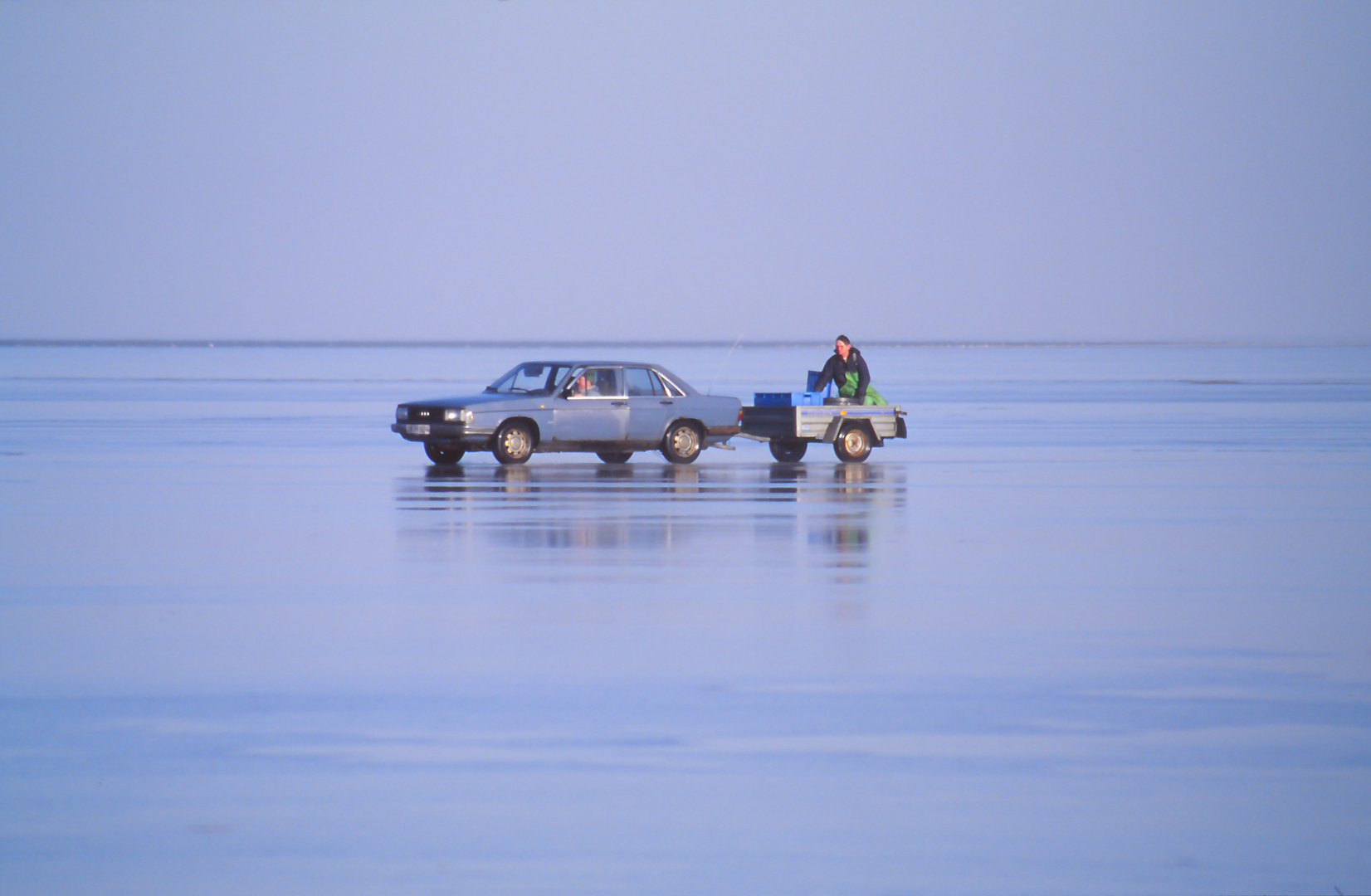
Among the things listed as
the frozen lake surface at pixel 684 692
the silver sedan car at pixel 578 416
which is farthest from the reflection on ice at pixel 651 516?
the silver sedan car at pixel 578 416

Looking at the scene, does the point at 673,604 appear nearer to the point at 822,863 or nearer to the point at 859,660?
the point at 859,660

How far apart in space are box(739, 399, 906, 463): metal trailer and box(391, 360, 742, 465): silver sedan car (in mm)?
579

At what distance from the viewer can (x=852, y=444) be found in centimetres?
2905

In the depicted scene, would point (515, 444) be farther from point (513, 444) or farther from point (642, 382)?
point (642, 382)

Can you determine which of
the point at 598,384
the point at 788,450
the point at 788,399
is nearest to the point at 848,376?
the point at 788,399

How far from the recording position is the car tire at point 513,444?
2792 centimetres

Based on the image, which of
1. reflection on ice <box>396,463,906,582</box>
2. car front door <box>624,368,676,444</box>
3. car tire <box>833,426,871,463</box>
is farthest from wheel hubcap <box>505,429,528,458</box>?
car tire <box>833,426,871,463</box>

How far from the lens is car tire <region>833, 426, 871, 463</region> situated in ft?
95.2

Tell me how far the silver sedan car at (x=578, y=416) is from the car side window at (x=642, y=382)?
0.02 m

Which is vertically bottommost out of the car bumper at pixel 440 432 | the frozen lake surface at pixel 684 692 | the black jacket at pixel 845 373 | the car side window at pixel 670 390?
the frozen lake surface at pixel 684 692

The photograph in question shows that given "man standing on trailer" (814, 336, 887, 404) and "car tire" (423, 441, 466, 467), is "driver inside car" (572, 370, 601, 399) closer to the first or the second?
"car tire" (423, 441, 466, 467)

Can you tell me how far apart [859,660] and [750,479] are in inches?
593

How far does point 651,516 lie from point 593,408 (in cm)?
877

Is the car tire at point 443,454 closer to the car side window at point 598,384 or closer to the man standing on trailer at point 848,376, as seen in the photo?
the car side window at point 598,384
